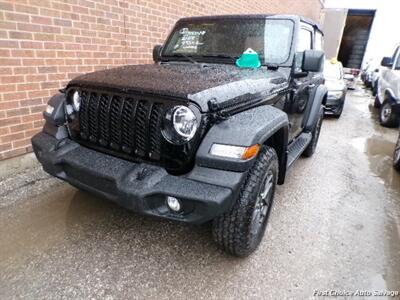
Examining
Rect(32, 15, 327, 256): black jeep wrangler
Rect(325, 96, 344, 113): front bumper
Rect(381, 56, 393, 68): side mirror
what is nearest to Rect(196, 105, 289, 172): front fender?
Rect(32, 15, 327, 256): black jeep wrangler

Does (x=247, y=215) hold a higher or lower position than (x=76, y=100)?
lower

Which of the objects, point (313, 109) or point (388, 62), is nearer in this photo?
point (313, 109)

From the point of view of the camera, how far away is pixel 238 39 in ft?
9.84

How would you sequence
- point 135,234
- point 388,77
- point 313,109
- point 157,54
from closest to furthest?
point 135,234
point 157,54
point 313,109
point 388,77

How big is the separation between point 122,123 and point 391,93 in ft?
21.5

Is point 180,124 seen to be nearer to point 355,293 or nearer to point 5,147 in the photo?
point 355,293

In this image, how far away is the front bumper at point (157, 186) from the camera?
66.1 inches

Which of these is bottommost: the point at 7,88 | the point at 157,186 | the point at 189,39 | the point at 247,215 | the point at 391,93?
the point at 247,215

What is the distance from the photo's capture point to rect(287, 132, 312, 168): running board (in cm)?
303

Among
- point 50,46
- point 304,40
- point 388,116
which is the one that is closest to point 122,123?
Answer: point 50,46

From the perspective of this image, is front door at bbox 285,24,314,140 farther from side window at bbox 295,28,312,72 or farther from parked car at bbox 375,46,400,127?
parked car at bbox 375,46,400,127

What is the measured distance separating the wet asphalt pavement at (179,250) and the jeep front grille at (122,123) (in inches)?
31.3

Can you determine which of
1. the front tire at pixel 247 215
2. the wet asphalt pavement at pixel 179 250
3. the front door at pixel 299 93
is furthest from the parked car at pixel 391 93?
the front tire at pixel 247 215

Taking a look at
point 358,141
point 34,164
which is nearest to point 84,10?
point 34,164
